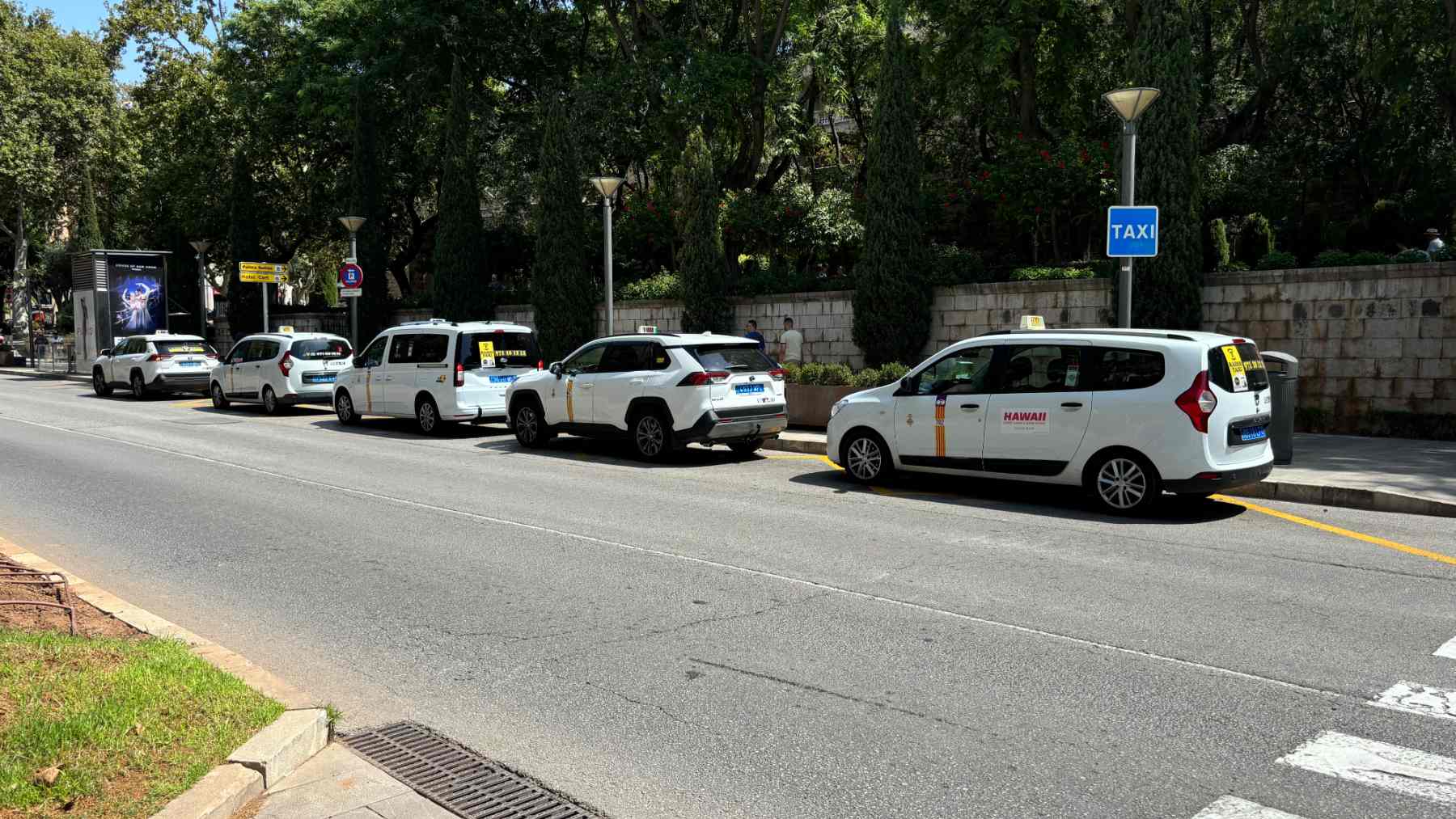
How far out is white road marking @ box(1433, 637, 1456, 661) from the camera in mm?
5574

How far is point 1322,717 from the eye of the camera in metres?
4.71

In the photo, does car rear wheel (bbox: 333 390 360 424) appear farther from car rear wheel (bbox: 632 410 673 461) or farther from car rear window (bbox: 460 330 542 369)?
car rear wheel (bbox: 632 410 673 461)

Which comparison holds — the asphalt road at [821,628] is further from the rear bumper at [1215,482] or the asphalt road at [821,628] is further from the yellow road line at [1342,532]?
the rear bumper at [1215,482]

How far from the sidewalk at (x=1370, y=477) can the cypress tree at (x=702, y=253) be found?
458 inches

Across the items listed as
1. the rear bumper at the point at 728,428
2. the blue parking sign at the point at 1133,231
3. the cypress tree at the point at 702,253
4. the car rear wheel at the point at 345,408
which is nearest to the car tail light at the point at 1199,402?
the blue parking sign at the point at 1133,231

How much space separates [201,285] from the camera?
37.1 meters

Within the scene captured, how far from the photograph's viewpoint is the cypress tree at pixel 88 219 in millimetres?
44281

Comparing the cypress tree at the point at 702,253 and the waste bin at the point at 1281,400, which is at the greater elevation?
the cypress tree at the point at 702,253

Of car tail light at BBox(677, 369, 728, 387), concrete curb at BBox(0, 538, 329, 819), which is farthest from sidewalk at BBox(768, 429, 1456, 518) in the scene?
concrete curb at BBox(0, 538, 329, 819)

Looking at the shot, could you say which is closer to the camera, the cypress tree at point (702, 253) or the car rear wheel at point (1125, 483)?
the car rear wheel at point (1125, 483)

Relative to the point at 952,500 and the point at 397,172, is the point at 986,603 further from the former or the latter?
the point at 397,172

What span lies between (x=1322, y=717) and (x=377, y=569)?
6099 mm

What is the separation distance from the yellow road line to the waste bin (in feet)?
5.27

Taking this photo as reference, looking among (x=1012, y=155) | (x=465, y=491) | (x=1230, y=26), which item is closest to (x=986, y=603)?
(x=465, y=491)
